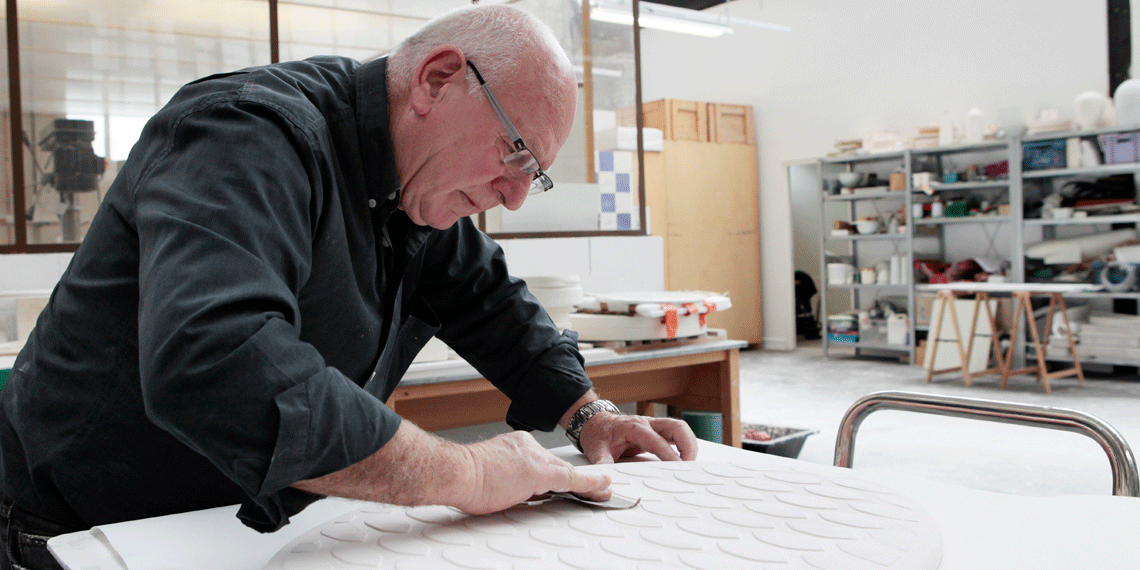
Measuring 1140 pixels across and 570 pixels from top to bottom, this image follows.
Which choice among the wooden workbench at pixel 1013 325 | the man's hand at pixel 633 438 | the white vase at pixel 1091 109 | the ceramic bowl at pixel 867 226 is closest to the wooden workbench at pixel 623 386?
the man's hand at pixel 633 438

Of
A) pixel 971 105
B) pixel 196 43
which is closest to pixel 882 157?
pixel 971 105

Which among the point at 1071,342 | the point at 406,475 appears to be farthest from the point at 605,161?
the point at 1071,342

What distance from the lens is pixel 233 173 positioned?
81 centimetres

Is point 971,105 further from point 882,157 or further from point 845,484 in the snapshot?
point 845,484

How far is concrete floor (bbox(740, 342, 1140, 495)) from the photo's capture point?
411 centimetres

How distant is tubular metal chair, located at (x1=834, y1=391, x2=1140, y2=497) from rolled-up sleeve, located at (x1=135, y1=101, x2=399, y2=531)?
93 centimetres

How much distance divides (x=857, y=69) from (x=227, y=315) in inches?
340

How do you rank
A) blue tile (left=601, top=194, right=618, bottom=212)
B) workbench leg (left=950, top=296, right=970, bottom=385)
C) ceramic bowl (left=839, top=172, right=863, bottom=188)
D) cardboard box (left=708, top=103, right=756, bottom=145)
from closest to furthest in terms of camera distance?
1. blue tile (left=601, top=194, right=618, bottom=212)
2. workbench leg (left=950, top=296, right=970, bottom=385)
3. ceramic bowl (left=839, top=172, right=863, bottom=188)
4. cardboard box (left=708, top=103, right=756, bottom=145)

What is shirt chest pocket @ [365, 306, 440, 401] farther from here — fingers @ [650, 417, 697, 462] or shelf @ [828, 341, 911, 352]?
shelf @ [828, 341, 911, 352]

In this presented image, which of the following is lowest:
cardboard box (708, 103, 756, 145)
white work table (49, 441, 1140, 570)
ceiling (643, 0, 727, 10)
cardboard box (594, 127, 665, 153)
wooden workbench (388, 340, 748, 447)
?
wooden workbench (388, 340, 748, 447)

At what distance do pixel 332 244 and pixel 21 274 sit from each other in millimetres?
2228

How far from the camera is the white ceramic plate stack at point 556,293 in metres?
2.52

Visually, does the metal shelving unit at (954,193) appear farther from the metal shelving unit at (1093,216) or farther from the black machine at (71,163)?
the black machine at (71,163)

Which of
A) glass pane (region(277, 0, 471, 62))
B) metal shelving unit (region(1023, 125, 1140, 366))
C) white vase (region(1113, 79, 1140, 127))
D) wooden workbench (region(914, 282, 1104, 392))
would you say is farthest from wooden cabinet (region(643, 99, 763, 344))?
glass pane (region(277, 0, 471, 62))
